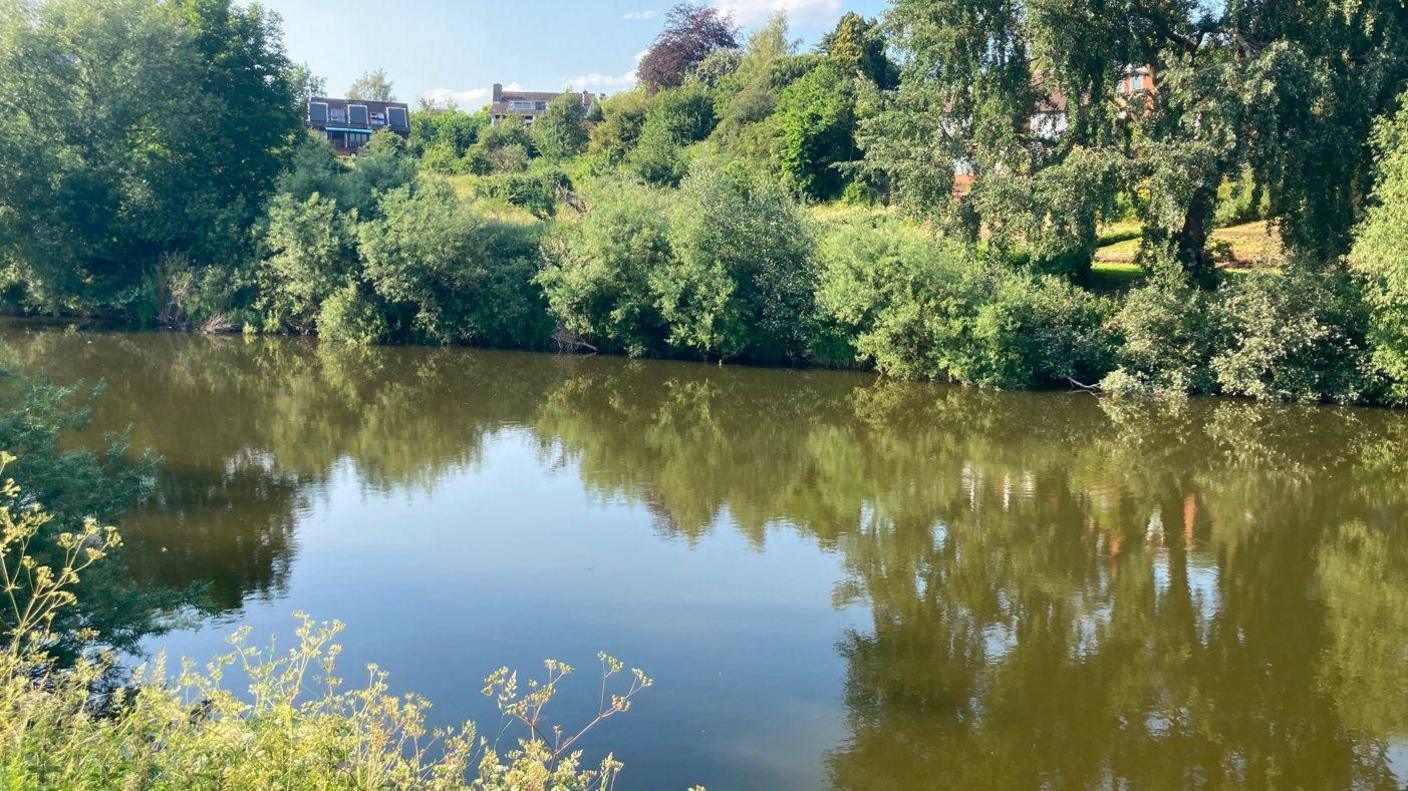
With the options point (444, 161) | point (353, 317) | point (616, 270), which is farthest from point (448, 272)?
point (444, 161)

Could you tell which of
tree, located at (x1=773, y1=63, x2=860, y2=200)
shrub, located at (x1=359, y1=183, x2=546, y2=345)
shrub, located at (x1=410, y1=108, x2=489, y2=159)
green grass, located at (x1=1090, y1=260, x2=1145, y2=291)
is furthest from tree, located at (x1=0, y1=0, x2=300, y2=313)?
shrub, located at (x1=410, y1=108, x2=489, y2=159)

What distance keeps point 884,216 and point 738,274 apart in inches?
Result: 160

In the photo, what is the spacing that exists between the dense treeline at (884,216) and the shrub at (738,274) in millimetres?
79

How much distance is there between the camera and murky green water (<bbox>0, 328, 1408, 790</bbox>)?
9.13 meters

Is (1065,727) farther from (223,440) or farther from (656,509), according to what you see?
(223,440)

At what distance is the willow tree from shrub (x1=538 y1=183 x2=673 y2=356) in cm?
636

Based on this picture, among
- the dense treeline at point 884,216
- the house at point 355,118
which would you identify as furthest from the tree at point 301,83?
the house at point 355,118

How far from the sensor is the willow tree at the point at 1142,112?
22.3 meters

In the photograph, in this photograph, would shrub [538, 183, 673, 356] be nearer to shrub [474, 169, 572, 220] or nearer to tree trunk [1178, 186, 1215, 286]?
shrub [474, 169, 572, 220]

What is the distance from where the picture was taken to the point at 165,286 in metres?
34.4

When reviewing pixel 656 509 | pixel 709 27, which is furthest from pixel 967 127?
pixel 709 27

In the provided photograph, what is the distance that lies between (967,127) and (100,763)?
24.9m

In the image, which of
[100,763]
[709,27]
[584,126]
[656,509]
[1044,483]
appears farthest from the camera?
[709,27]

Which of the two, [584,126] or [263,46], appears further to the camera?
[584,126]
